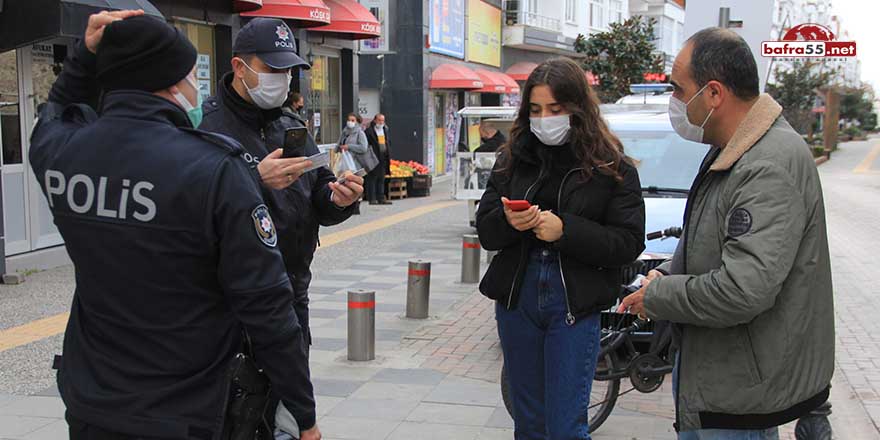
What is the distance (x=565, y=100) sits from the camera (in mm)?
3543

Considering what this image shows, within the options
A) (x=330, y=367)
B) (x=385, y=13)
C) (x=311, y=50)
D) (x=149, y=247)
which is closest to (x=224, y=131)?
(x=149, y=247)

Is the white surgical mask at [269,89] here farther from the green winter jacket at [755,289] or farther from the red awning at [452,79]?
the red awning at [452,79]

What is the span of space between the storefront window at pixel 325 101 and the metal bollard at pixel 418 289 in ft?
35.9

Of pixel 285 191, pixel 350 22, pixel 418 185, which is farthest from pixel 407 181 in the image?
pixel 285 191

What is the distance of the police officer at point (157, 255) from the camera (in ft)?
7.26

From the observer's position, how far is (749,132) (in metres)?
2.60

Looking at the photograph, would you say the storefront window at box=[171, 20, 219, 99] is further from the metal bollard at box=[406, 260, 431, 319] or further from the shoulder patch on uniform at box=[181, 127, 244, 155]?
the shoulder patch on uniform at box=[181, 127, 244, 155]

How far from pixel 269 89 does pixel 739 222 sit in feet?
6.24

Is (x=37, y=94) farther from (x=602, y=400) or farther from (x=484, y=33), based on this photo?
(x=484, y=33)

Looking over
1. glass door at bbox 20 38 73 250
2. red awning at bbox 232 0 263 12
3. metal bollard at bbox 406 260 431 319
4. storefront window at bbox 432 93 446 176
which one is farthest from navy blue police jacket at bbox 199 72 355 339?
storefront window at bbox 432 93 446 176

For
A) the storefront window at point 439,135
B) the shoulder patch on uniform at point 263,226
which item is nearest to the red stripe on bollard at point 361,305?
the shoulder patch on uniform at point 263,226

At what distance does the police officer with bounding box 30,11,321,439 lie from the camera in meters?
2.21

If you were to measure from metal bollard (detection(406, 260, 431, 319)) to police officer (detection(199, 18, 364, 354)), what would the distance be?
4466mm

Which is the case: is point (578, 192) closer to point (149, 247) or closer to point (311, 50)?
point (149, 247)
